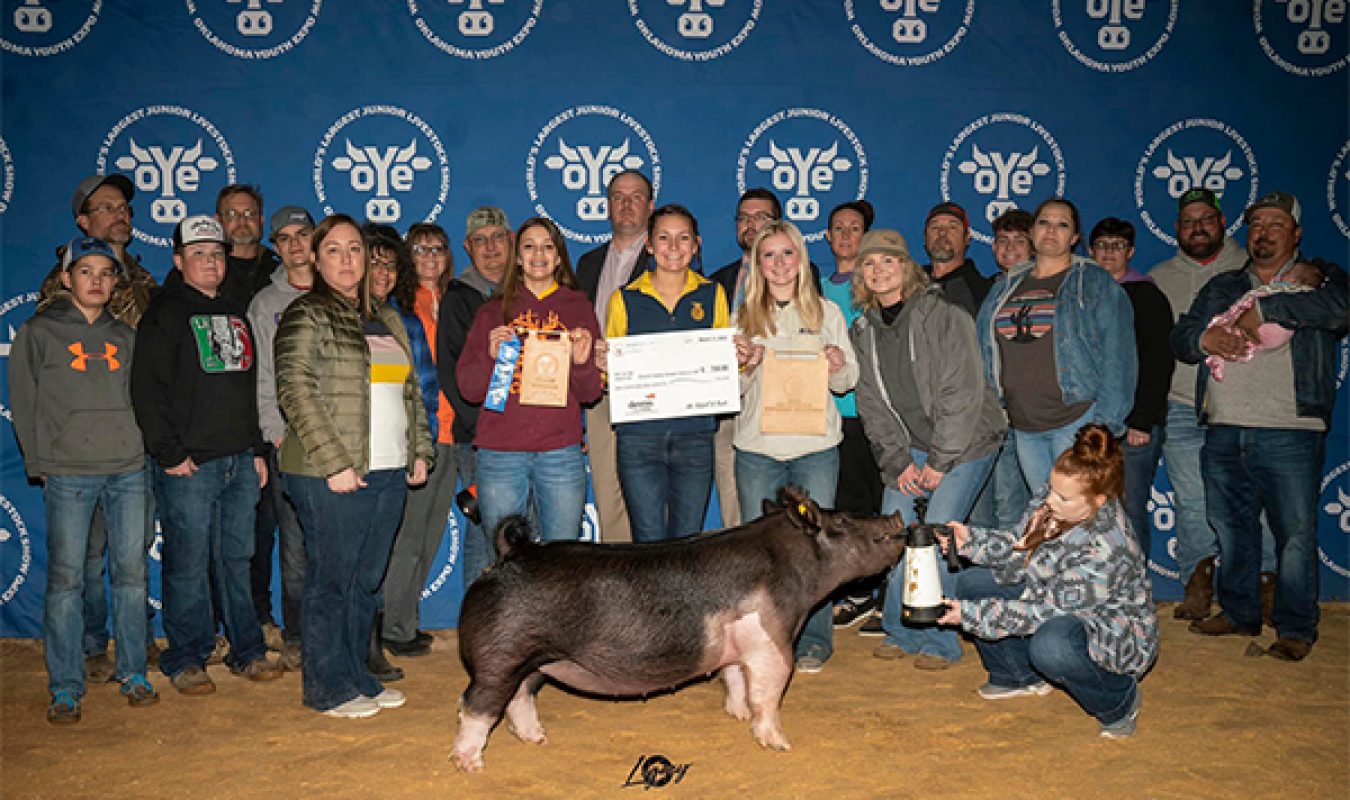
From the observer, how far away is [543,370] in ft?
15.4

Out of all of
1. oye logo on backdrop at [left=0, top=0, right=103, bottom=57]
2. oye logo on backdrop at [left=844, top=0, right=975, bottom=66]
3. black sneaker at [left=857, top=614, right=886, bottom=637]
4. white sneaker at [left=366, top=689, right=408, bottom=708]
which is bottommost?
white sneaker at [left=366, top=689, right=408, bottom=708]

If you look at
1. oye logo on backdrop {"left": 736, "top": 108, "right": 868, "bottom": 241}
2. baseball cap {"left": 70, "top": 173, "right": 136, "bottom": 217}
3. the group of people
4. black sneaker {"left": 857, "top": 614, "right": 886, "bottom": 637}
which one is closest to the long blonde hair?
the group of people

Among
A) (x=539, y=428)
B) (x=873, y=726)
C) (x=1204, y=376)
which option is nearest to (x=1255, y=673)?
(x=1204, y=376)

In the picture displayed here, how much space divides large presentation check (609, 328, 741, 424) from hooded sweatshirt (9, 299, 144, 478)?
8.35ft

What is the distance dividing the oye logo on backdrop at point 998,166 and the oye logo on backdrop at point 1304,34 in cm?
177

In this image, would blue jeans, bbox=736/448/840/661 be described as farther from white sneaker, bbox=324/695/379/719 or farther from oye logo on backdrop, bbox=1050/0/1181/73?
oye logo on backdrop, bbox=1050/0/1181/73

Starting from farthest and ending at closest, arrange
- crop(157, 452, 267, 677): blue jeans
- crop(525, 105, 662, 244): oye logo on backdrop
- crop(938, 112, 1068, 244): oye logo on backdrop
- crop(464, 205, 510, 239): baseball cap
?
crop(938, 112, 1068, 244): oye logo on backdrop
crop(525, 105, 662, 244): oye logo on backdrop
crop(464, 205, 510, 239): baseball cap
crop(157, 452, 267, 677): blue jeans

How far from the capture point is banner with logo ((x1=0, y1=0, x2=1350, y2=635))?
644 cm

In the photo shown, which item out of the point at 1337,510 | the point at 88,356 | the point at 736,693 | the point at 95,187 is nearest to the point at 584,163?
the point at 95,187

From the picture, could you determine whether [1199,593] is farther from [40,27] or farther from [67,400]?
[40,27]

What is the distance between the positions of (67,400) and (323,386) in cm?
148

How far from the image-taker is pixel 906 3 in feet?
22.5

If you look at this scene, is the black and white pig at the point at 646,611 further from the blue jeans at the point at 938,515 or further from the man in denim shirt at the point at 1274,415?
the man in denim shirt at the point at 1274,415

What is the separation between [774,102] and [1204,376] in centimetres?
341
